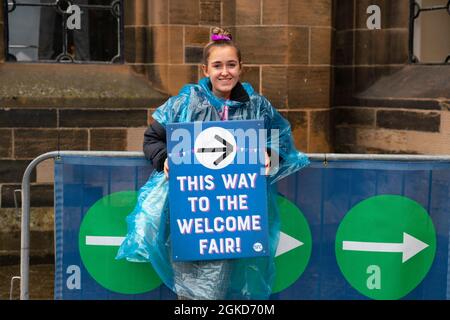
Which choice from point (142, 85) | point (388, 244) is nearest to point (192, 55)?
point (142, 85)

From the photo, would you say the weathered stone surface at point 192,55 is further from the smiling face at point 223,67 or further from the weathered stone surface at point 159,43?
the smiling face at point 223,67

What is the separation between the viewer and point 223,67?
301 centimetres

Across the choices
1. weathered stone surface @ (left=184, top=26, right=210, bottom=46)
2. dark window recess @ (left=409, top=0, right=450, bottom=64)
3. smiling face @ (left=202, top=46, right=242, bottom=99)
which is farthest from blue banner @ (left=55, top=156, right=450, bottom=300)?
dark window recess @ (left=409, top=0, right=450, bottom=64)

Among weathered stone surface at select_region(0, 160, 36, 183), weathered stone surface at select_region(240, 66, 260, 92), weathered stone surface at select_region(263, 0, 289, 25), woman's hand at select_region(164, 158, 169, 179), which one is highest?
weathered stone surface at select_region(263, 0, 289, 25)

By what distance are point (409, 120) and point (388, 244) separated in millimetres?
2585

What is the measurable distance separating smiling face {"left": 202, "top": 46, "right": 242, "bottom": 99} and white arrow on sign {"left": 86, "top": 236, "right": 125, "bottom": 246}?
892 mm

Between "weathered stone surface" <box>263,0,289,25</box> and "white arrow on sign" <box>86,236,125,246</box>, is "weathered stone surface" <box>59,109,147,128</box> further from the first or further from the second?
"white arrow on sign" <box>86,236,125,246</box>

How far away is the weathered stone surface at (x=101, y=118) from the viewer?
559 cm

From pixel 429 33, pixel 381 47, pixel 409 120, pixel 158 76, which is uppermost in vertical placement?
pixel 429 33

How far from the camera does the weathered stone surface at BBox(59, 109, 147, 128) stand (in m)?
5.59

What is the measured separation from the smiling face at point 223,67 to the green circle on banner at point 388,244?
87cm

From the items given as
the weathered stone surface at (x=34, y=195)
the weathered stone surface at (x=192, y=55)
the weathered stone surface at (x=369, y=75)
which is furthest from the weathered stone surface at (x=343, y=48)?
the weathered stone surface at (x=34, y=195)

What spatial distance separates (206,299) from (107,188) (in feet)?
2.36

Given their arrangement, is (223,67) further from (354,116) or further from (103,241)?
(354,116)
